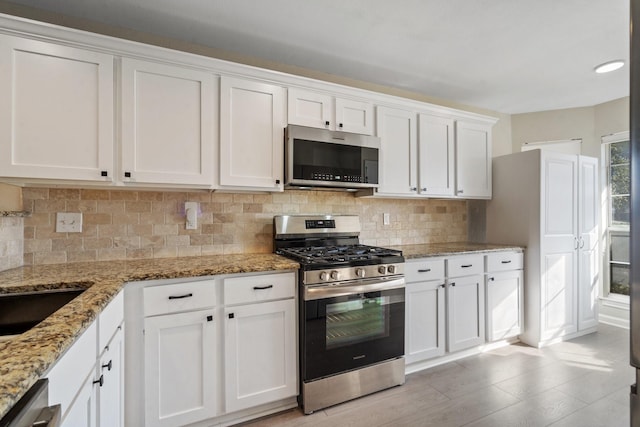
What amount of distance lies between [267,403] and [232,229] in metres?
1.23

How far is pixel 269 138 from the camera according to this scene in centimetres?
225

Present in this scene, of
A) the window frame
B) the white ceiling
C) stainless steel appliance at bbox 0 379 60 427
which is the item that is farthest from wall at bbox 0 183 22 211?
the window frame

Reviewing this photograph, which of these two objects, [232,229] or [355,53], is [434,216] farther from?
[232,229]

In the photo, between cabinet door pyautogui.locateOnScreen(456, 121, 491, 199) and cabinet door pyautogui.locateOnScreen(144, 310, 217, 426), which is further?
cabinet door pyautogui.locateOnScreen(456, 121, 491, 199)

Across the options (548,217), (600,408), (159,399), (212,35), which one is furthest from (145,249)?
(548,217)

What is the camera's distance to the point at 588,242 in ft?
10.7

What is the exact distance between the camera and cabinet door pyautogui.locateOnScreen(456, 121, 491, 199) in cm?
312

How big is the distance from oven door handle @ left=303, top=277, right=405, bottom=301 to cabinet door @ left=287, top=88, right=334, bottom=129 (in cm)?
122

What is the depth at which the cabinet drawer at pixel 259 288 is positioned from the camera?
1.83 metres

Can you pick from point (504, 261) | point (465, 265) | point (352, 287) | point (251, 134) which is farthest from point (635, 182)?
point (504, 261)

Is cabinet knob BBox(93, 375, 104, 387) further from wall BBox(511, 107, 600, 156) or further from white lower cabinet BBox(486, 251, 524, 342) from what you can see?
wall BBox(511, 107, 600, 156)

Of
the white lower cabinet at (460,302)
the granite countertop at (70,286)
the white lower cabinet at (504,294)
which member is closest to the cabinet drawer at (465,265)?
the white lower cabinet at (460,302)

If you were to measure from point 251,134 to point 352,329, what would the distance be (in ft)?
5.03

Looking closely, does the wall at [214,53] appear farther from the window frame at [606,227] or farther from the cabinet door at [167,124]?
the window frame at [606,227]
